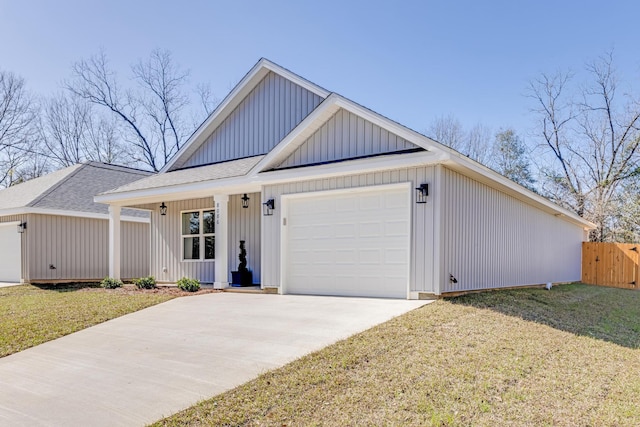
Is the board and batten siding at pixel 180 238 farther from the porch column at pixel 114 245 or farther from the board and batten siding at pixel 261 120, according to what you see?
the board and batten siding at pixel 261 120

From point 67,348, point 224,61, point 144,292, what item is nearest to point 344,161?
point 67,348

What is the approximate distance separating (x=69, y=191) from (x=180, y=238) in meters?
6.03

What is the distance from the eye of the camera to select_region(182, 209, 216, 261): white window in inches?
526

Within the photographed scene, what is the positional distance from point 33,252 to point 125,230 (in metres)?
3.24

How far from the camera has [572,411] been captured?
3.99 metres

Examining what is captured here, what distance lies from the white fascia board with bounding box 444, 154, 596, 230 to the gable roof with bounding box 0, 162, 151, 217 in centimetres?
1342

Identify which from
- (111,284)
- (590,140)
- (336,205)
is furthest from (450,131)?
(111,284)

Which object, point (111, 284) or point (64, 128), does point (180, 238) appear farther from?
point (64, 128)

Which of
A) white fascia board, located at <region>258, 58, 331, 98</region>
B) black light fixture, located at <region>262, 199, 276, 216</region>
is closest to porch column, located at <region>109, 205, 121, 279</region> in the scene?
black light fixture, located at <region>262, 199, 276, 216</region>

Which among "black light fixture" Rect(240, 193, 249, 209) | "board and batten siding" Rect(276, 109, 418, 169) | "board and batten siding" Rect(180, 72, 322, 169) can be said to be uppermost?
→ "board and batten siding" Rect(180, 72, 322, 169)

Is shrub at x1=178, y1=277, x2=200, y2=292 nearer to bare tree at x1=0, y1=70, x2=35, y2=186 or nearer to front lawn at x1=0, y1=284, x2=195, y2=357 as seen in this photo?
front lawn at x1=0, y1=284, x2=195, y2=357

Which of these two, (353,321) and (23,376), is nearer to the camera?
(23,376)

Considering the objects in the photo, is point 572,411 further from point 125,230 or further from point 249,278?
point 125,230

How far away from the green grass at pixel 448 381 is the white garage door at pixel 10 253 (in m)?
14.6
